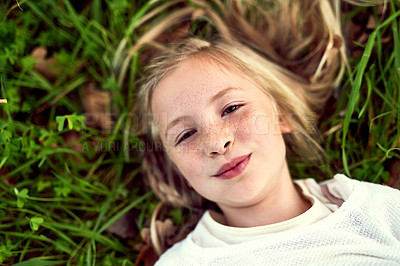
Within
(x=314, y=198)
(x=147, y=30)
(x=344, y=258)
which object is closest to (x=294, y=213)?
(x=314, y=198)

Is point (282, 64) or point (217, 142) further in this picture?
point (282, 64)

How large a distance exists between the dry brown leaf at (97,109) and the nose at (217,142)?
107 cm

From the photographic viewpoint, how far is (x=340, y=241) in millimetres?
1823

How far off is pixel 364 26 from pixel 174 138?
5.16 feet

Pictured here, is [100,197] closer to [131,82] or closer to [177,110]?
[131,82]

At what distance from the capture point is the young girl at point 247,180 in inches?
72.6

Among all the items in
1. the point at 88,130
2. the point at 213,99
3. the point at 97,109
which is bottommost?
the point at 88,130

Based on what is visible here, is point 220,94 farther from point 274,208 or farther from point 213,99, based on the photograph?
point 274,208

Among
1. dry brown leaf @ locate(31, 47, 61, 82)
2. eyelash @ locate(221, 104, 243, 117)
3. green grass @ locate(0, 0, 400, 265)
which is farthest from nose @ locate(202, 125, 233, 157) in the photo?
dry brown leaf @ locate(31, 47, 61, 82)

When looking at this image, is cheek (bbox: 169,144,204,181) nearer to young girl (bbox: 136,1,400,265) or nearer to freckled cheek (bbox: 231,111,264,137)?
young girl (bbox: 136,1,400,265)

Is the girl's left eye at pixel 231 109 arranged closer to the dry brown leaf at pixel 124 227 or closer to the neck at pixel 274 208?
the neck at pixel 274 208

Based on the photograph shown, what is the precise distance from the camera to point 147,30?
263 centimetres

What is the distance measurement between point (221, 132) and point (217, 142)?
0.06m

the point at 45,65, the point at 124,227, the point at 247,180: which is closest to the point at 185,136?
the point at 247,180
